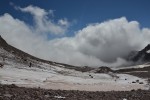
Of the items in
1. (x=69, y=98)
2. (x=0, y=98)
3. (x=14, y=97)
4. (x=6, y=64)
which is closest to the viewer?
(x=0, y=98)

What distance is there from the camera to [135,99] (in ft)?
97.7

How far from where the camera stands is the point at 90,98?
28891 mm

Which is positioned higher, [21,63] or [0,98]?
[21,63]

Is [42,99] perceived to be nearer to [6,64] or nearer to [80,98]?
[80,98]

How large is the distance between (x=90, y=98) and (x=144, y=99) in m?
5.54

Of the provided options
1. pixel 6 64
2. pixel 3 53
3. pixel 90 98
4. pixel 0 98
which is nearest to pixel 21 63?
pixel 3 53

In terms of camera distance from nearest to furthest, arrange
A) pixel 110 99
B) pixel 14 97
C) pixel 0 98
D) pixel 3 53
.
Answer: pixel 0 98
pixel 14 97
pixel 110 99
pixel 3 53

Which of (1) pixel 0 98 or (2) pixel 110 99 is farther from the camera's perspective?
(2) pixel 110 99

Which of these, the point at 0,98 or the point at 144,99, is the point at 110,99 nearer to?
the point at 144,99

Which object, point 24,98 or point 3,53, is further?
point 3,53

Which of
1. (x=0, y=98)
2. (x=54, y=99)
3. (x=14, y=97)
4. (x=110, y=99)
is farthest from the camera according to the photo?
(x=110, y=99)

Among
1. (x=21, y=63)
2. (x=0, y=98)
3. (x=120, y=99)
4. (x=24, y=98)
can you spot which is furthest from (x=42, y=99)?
(x=21, y=63)

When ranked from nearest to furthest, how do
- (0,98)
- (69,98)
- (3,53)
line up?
(0,98)
(69,98)
(3,53)

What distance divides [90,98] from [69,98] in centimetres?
255
